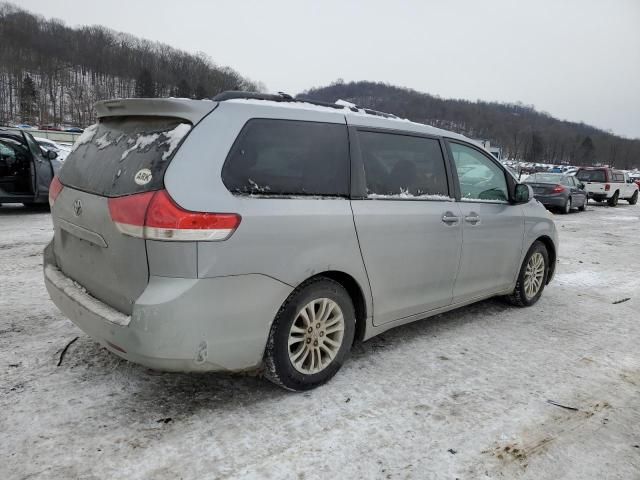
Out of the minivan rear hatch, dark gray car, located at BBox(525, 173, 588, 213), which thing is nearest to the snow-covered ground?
the minivan rear hatch

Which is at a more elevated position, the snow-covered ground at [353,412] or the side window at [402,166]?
the side window at [402,166]

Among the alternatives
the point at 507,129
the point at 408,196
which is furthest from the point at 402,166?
the point at 507,129

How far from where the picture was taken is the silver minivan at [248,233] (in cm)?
233

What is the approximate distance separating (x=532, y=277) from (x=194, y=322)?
12.7ft

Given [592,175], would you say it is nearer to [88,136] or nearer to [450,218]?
[450,218]

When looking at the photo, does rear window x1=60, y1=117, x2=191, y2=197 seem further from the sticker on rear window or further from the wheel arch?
the wheel arch

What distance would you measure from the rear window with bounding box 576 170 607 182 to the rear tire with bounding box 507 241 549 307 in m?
20.6

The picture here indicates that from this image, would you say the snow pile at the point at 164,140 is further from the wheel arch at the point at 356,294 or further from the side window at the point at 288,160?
the wheel arch at the point at 356,294

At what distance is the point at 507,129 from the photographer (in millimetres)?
138750

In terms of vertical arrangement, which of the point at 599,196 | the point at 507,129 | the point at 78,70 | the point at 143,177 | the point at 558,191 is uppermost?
the point at 78,70

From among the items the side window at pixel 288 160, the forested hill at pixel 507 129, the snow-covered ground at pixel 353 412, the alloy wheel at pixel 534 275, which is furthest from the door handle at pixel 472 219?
the forested hill at pixel 507 129

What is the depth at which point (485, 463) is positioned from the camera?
2.34 metres

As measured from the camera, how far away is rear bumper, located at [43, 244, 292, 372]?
2299 mm

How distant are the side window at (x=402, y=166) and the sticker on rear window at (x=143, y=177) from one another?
1403 millimetres
